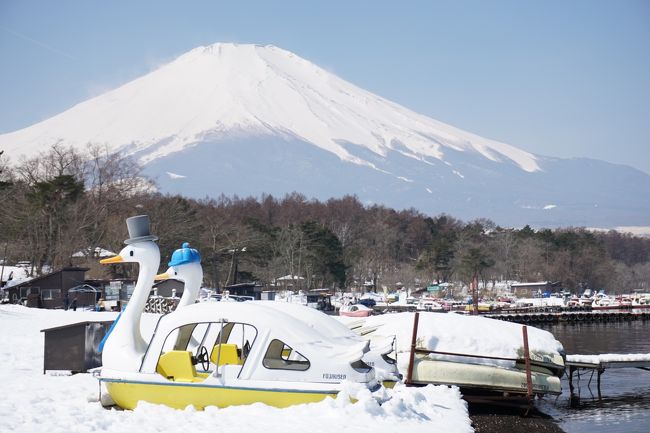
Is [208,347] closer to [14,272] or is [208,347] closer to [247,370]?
[247,370]

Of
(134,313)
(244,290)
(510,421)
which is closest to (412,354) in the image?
(510,421)

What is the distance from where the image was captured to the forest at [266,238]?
61.8 meters

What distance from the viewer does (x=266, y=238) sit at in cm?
7625

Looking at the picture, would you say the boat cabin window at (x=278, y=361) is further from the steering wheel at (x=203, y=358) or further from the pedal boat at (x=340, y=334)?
the steering wheel at (x=203, y=358)

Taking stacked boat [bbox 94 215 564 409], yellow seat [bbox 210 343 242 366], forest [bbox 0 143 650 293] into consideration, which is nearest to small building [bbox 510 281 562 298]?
forest [bbox 0 143 650 293]

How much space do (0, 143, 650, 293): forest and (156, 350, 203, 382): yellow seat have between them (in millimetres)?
44649

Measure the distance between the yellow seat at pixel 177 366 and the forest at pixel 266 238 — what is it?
146 ft

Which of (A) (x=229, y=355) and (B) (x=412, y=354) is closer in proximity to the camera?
(A) (x=229, y=355)

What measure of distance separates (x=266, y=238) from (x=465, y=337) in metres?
59.1

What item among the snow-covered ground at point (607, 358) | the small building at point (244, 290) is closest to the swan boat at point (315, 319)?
the snow-covered ground at point (607, 358)

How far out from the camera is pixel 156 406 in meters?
13.0

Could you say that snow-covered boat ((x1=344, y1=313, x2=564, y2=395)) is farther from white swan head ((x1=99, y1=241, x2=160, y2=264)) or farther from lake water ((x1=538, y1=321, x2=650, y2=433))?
white swan head ((x1=99, y1=241, x2=160, y2=264))

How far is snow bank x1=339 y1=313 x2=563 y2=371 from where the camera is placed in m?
17.6

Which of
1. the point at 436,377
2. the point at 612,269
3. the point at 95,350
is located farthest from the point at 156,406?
the point at 612,269
